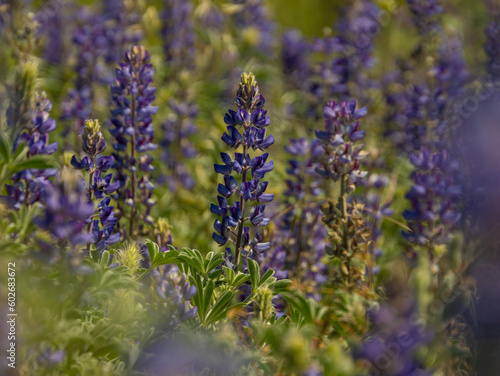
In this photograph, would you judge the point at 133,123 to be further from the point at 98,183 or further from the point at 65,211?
the point at 65,211

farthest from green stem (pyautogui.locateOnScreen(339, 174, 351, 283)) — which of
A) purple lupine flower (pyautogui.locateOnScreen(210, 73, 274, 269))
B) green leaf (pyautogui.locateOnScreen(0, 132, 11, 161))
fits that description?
green leaf (pyautogui.locateOnScreen(0, 132, 11, 161))

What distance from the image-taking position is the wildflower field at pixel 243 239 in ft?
4.59

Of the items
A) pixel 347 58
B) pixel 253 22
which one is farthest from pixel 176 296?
pixel 253 22

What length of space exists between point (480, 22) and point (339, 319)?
5738 millimetres

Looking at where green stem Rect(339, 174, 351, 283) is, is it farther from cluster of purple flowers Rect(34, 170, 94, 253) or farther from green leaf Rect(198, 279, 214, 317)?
cluster of purple flowers Rect(34, 170, 94, 253)

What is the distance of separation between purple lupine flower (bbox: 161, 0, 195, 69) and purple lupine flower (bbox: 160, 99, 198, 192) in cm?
57

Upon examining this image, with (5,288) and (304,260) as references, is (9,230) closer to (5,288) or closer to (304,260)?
(5,288)

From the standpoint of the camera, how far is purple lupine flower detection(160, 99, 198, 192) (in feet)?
13.5

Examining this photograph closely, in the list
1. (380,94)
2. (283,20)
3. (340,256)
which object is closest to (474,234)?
(340,256)

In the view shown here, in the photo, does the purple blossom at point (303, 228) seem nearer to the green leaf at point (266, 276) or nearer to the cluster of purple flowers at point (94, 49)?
the green leaf at point (266, 276)

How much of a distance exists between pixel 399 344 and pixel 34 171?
4.48 feet

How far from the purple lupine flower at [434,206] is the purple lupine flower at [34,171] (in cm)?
133

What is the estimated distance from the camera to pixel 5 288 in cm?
145

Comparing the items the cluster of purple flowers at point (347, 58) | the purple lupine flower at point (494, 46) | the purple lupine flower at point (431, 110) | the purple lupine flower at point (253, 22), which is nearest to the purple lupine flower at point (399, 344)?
the purple lupine flower at point (431, 110)
